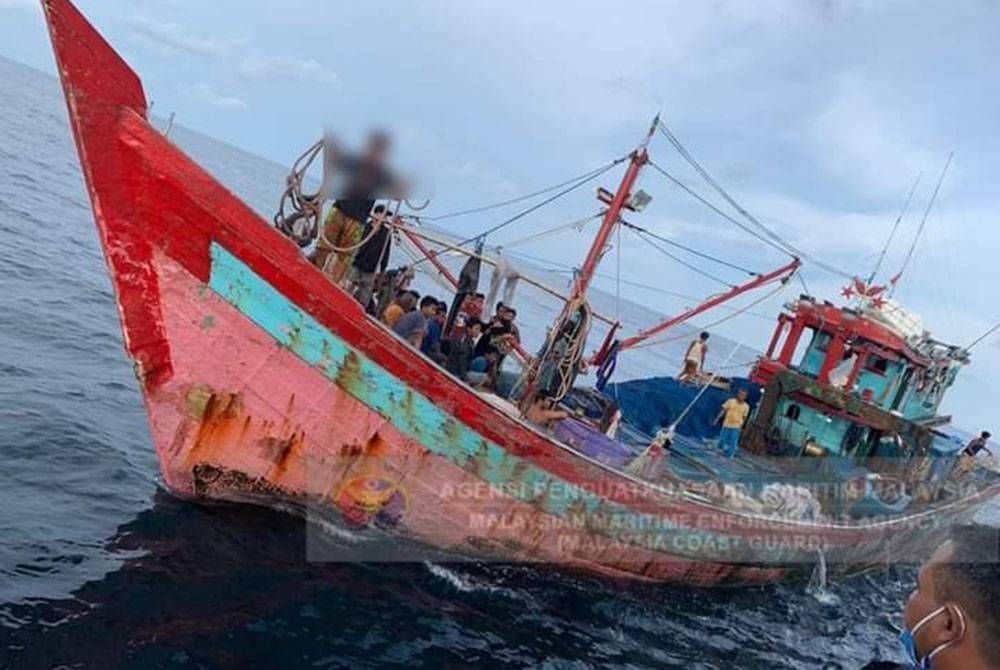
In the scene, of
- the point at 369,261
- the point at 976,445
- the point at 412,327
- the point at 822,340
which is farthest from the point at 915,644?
the point at 976,445

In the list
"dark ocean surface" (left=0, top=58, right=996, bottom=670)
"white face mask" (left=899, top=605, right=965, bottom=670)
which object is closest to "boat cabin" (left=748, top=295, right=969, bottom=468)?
"dark ocean surface" (left=0, top=58, right=996, bottom=670)

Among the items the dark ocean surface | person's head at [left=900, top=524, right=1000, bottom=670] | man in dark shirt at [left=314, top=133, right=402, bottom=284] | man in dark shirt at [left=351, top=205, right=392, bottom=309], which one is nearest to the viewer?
person's head at [left=900, top=524, right=1000, bottom=670]

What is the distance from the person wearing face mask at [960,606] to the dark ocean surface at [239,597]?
5.09 m

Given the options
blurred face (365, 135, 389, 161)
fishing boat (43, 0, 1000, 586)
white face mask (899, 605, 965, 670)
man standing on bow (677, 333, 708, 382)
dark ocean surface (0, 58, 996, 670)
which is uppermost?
blurred face (365, 135, 389, 161)

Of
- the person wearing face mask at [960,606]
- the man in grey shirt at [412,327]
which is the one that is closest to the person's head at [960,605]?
the person wearing face mask at [960,606]

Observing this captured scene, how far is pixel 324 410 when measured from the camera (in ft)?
23.3

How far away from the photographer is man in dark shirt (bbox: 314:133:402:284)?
278 inches

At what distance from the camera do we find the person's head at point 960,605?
6.27ft

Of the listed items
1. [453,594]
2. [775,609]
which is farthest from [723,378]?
[453,594]

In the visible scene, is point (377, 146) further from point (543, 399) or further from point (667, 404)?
point (667, 404)

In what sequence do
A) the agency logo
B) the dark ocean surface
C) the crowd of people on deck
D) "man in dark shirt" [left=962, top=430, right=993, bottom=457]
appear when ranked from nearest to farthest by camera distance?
the dark ocean surface
the crowd of people on deck
the agency logo
"man in dark shirt" [left=962, top=430, right=993, bottom=457]

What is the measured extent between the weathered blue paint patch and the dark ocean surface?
113cm

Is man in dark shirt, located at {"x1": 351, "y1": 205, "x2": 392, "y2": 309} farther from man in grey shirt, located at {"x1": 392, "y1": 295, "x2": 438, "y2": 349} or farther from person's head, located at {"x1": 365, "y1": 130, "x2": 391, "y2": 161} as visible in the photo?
person's head, located at {"x1": 365, "y1": 130, "x2": 391, "y2": 161}

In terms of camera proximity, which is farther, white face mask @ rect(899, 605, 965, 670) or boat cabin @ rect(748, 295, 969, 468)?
boat cabin @ rect(748, 295, 969, 468)
